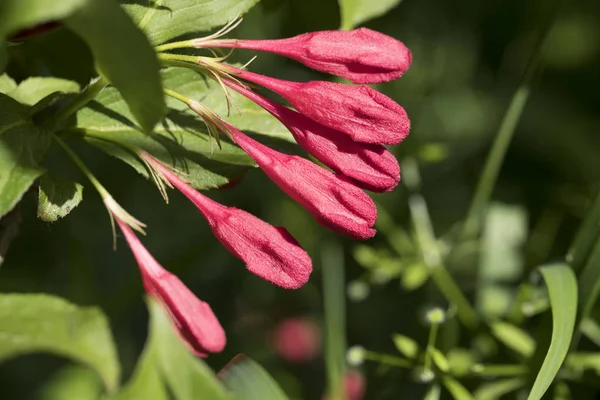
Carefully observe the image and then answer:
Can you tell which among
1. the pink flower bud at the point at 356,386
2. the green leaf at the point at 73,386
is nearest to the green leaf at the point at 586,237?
the pink flower bud at the point at 356,386

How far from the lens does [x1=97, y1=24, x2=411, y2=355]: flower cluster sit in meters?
0.76

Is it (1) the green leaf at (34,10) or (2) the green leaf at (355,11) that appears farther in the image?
(2) the green leaf at (355,11)

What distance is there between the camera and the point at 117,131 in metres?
0.82

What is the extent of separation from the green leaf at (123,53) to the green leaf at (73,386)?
0.80m

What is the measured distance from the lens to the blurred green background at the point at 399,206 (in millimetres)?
1414

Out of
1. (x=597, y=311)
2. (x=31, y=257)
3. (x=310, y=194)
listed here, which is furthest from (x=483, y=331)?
(x=31, y=257)

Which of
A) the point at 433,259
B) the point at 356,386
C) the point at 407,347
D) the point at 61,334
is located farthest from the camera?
the point at 356,386

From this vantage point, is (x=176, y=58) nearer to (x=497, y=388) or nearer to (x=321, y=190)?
(x=321, y=190)

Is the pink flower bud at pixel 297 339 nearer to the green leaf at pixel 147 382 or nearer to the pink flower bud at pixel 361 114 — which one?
the pink flower bud at pixel 361 114

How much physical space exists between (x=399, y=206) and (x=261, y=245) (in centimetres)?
86

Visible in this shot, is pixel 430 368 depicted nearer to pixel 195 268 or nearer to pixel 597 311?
pixel 597 311

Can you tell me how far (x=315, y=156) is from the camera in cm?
80

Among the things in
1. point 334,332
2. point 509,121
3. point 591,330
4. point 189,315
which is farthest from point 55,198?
point 591,330

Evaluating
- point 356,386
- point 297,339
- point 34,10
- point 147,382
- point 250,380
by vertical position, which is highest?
point 34,10
